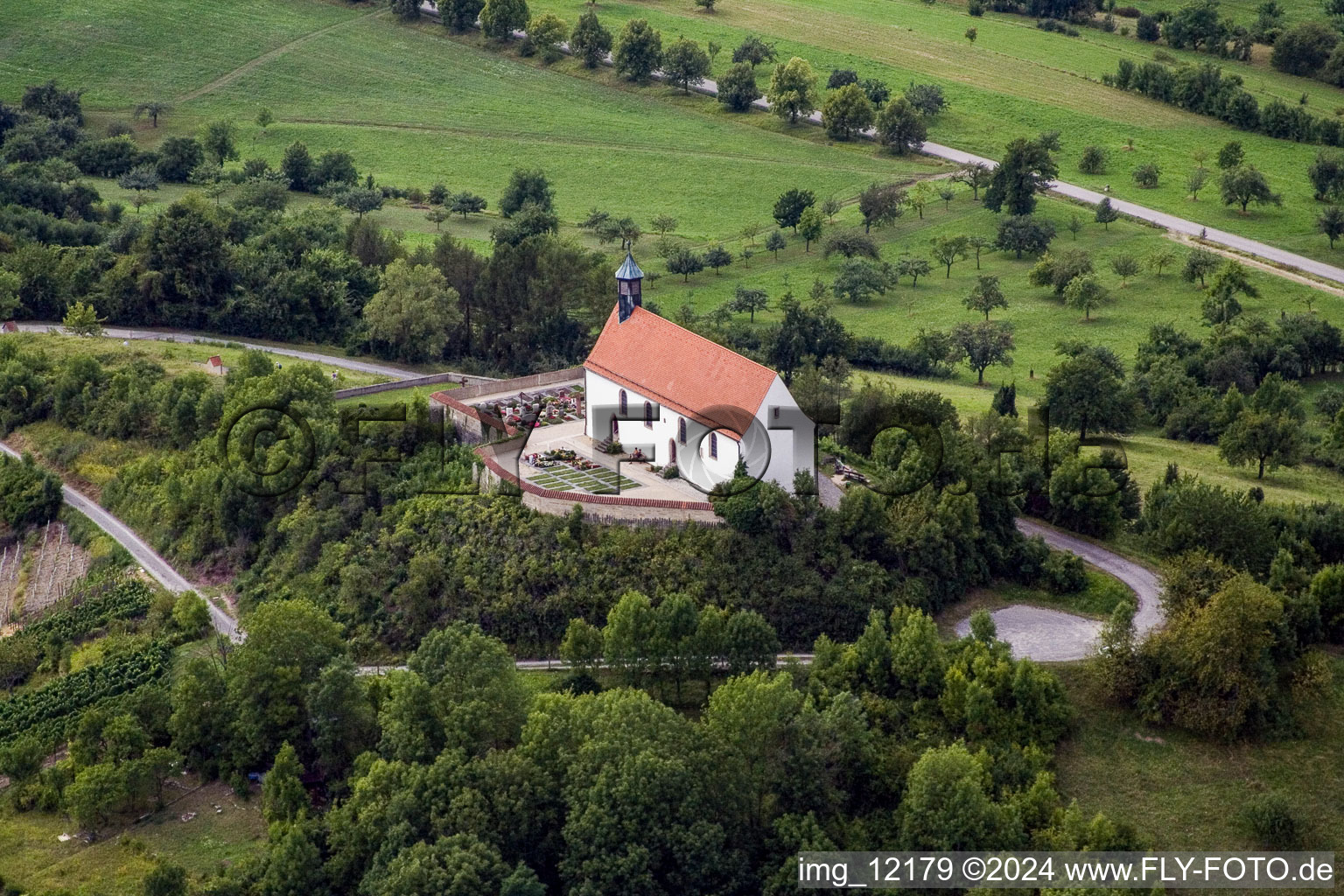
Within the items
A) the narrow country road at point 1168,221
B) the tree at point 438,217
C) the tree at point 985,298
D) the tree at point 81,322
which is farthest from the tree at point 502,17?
the tree at point 81,322

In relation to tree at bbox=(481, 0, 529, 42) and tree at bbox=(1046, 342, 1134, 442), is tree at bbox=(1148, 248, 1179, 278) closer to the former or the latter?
tree at bbox=(1046, 342, 1134, 442)

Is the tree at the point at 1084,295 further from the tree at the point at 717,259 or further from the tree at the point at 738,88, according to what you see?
the tree at the point at 738,88

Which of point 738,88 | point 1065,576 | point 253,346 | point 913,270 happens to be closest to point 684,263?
point 913,270

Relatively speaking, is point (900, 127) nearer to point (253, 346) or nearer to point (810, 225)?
point (810, 225)

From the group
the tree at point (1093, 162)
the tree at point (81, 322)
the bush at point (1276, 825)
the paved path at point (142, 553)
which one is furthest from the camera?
the tree at point (1093, 162)

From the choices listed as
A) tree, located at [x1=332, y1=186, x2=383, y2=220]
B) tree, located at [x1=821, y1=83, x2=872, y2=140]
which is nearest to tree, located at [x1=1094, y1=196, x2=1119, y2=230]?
tree, located at [x1=821, y1=83, x2=872, y2=140]
